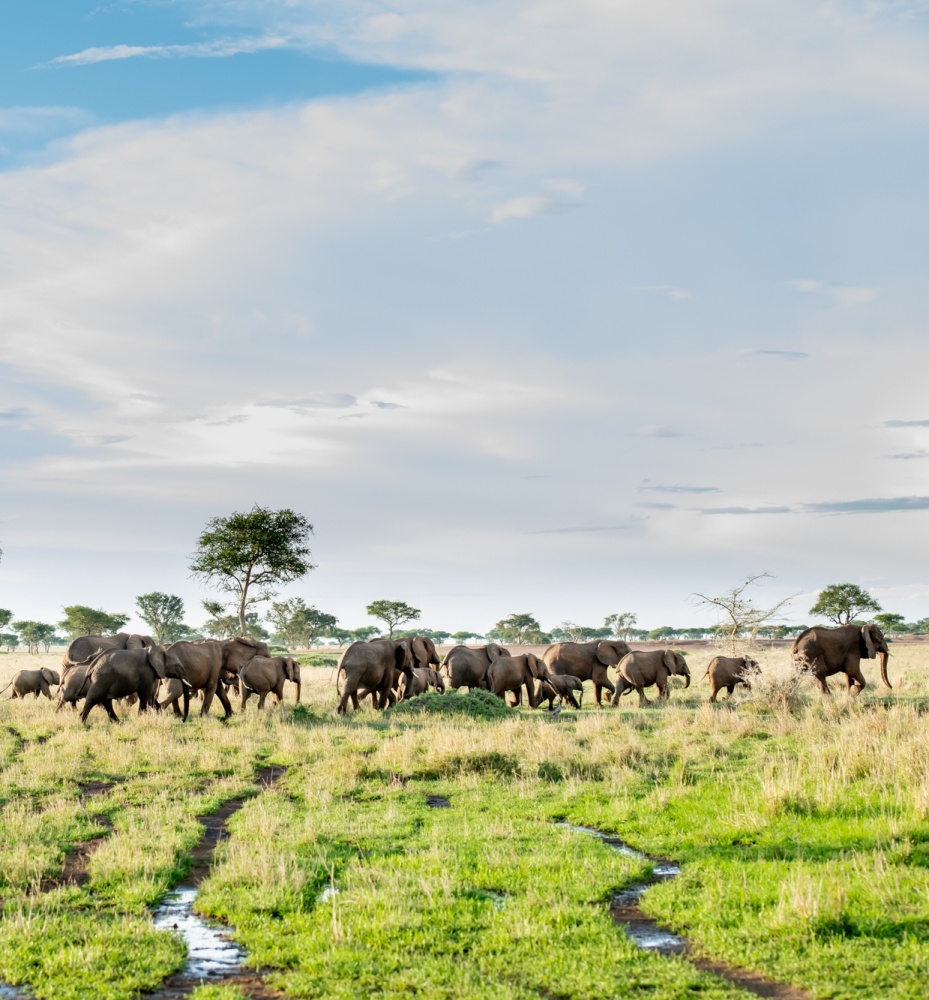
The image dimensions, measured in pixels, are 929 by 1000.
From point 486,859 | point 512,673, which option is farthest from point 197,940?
point 512,673

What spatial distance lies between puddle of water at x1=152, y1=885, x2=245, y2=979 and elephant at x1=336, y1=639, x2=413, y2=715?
55.4 ft

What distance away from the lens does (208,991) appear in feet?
23.9

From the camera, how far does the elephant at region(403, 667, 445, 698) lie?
31.0 m

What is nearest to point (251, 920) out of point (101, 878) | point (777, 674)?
point (101, 878)

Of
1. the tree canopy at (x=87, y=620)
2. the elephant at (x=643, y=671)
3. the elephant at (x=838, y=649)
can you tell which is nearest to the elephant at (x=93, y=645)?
the elephant at (x=643, y=671)

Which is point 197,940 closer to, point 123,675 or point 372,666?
point 123,675

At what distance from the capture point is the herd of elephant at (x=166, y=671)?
968 inches

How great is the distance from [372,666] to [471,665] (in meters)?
4.88

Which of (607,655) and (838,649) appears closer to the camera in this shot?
(838,649)

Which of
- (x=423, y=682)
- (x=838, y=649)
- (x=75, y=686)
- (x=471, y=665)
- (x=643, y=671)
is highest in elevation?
(x=838, y=649)

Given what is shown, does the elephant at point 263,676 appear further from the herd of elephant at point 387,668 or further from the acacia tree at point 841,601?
the acacia tree at point 841,601

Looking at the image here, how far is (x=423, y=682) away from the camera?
3150 centimetres

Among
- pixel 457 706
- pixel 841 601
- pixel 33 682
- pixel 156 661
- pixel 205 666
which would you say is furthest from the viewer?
pixel 841 601

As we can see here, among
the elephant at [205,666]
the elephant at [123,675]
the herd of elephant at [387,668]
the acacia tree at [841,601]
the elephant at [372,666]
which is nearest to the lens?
the elephant at [123,675]
